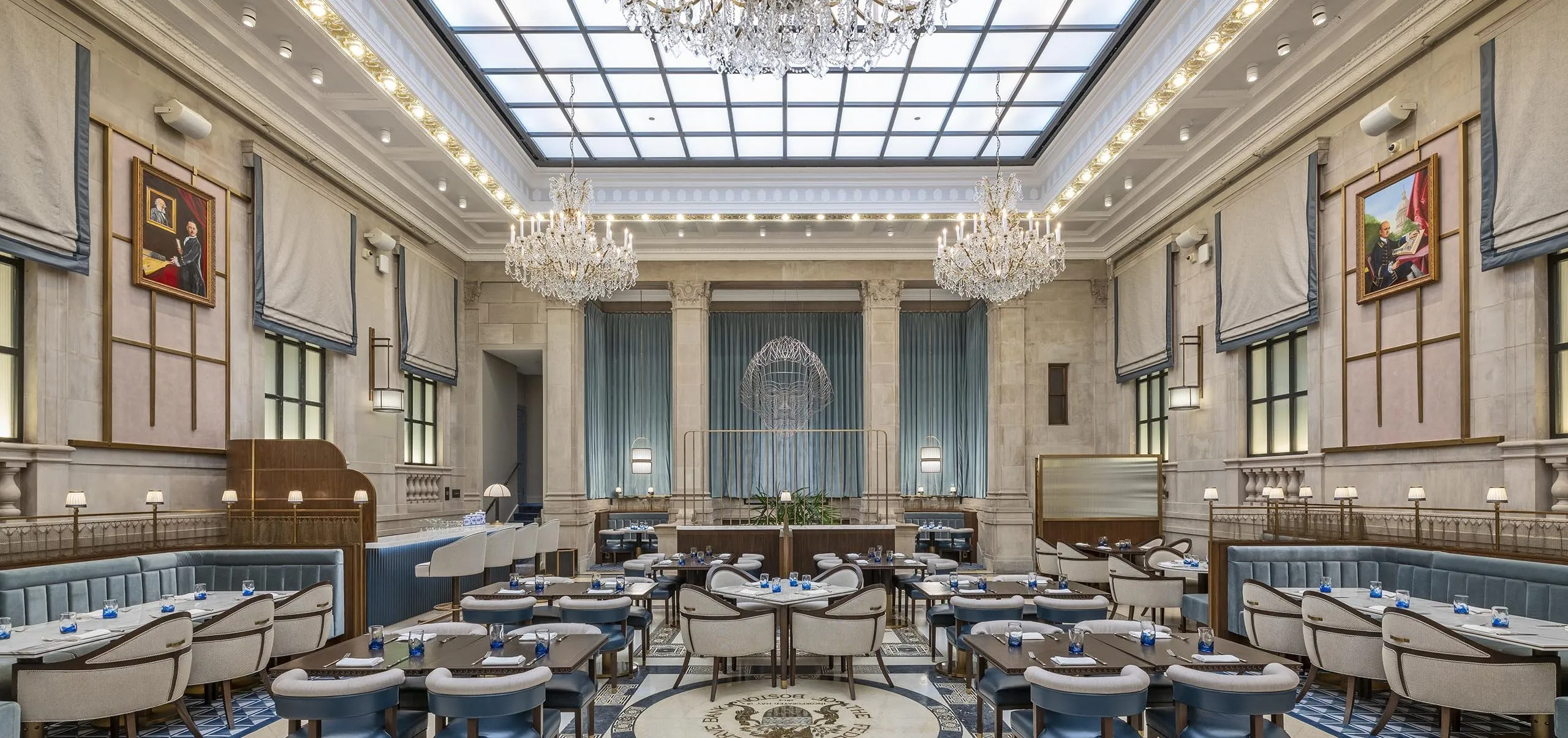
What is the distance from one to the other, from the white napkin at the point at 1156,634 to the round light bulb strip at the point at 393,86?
751 cm

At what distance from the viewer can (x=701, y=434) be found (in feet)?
50.5

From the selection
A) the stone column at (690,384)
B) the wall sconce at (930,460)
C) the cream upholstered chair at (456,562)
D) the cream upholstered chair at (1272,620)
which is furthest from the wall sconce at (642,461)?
the cream upholstered chair at (1272,620)

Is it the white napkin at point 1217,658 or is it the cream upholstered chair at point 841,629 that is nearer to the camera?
the white napkin at point 1217,658

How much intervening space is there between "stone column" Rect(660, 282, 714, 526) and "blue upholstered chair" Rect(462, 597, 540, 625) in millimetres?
8265

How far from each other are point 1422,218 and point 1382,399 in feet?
5.30

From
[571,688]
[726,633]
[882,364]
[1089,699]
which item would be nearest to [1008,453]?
[882,364]

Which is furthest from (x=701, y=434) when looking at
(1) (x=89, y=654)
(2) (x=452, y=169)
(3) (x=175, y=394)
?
(1) (x=89, y=654)

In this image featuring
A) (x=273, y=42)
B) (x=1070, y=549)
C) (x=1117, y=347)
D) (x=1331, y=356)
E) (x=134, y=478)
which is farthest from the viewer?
(x=1117, y=347)

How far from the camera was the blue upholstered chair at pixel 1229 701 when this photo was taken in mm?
3984

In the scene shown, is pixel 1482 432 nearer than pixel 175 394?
Yes

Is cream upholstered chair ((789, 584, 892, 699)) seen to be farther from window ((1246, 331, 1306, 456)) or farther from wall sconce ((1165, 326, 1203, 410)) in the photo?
wall sconce ((1165, 326, 1203, 410))

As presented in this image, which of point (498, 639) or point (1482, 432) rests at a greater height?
point (1482, 432)

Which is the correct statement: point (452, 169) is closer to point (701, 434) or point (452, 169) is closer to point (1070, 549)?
point (701, 434)

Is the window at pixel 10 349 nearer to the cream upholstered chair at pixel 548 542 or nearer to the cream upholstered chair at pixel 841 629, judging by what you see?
the cream upholstered chair at pixel 841 629
